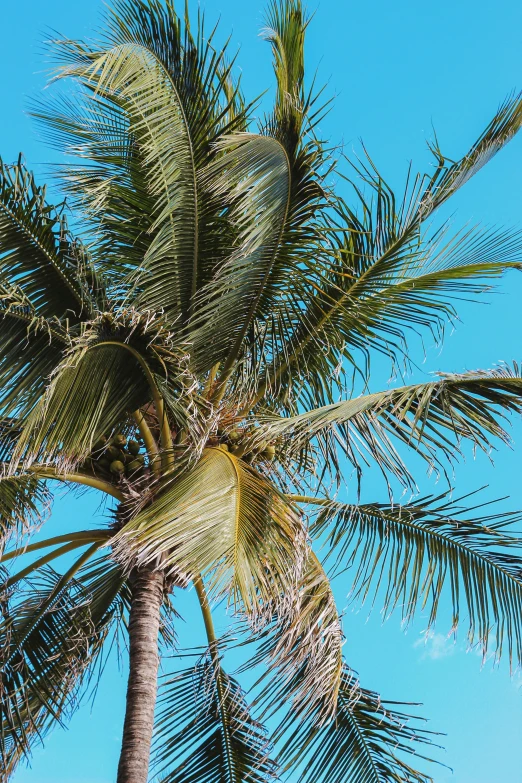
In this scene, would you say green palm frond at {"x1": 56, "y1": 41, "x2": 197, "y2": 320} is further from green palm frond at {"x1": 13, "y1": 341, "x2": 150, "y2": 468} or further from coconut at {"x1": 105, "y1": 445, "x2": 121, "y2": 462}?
coconut at {"x1": 105, "y1": 445, "x2": 121, "y2": 462}

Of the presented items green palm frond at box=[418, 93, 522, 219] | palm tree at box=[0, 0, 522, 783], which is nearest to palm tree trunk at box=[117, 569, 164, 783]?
palm tree at box=[0, 0, 522, 783]

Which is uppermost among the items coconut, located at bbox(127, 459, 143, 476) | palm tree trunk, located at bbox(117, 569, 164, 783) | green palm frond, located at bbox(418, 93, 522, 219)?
green palm frond, located at bbox(418, 93, 522, 219)

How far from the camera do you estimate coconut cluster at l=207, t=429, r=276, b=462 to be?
6141 mm

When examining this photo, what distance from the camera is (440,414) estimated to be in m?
6.04

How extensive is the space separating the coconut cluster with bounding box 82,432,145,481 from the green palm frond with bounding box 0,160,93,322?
89cm

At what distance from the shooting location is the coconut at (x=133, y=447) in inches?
252

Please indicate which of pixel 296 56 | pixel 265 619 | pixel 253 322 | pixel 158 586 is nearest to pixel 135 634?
pixel 158 586

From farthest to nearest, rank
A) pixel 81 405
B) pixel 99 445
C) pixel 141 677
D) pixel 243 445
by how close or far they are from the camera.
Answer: pixel 99 445 → pixel 243 445 → pixel 141 677 → pixel 81 405

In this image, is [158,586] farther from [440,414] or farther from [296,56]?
[296,56]

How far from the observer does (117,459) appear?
6316mm

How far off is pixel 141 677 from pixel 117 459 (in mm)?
1406

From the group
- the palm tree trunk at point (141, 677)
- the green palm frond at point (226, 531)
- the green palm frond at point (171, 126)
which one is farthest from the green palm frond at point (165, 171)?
the palm tree trunk at point (141, 677)

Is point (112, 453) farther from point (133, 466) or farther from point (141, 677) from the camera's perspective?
point (141, 677)

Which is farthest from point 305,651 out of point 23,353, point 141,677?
point 23,353
